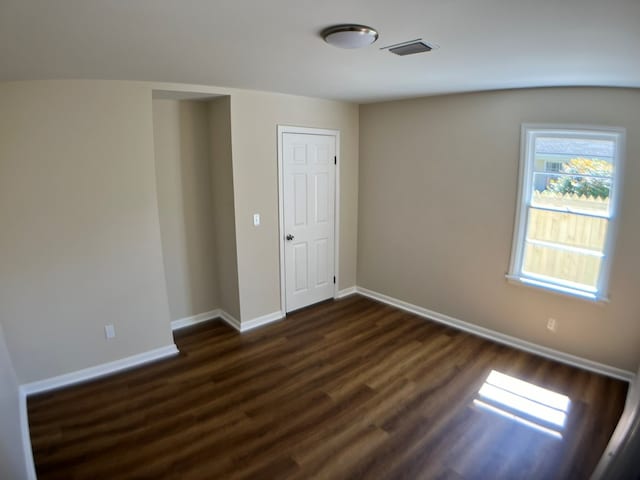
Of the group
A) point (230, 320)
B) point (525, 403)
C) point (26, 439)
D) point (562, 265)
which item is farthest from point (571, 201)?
point (26, 439)

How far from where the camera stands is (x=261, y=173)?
12.7 feet

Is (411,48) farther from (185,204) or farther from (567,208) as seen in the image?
(185,204)

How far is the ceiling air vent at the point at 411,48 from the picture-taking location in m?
1.97

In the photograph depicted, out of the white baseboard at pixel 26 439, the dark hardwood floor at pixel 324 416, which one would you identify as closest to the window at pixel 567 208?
the dark hardwood floor at pixel 324 416

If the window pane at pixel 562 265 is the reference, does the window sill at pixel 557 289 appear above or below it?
below

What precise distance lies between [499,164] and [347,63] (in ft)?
6.46

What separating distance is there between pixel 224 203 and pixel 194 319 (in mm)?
1417

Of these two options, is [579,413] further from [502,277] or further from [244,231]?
[244,231]

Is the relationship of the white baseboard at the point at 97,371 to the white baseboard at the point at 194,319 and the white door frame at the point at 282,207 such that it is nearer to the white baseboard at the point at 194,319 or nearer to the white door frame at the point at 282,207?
the white baseboard at the point at 194,319

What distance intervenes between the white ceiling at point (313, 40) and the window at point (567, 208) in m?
0.51

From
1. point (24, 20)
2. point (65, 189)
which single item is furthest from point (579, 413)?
point (65, 189)

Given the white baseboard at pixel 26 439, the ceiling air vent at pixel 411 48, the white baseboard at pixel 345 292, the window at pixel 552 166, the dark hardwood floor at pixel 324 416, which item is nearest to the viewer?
the ceiling air vent at pixel 411 48

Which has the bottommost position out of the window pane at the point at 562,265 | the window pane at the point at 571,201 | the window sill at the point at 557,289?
the window sill at the point at 557,289

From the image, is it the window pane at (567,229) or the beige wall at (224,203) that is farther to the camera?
the beige wall at (224,203)
